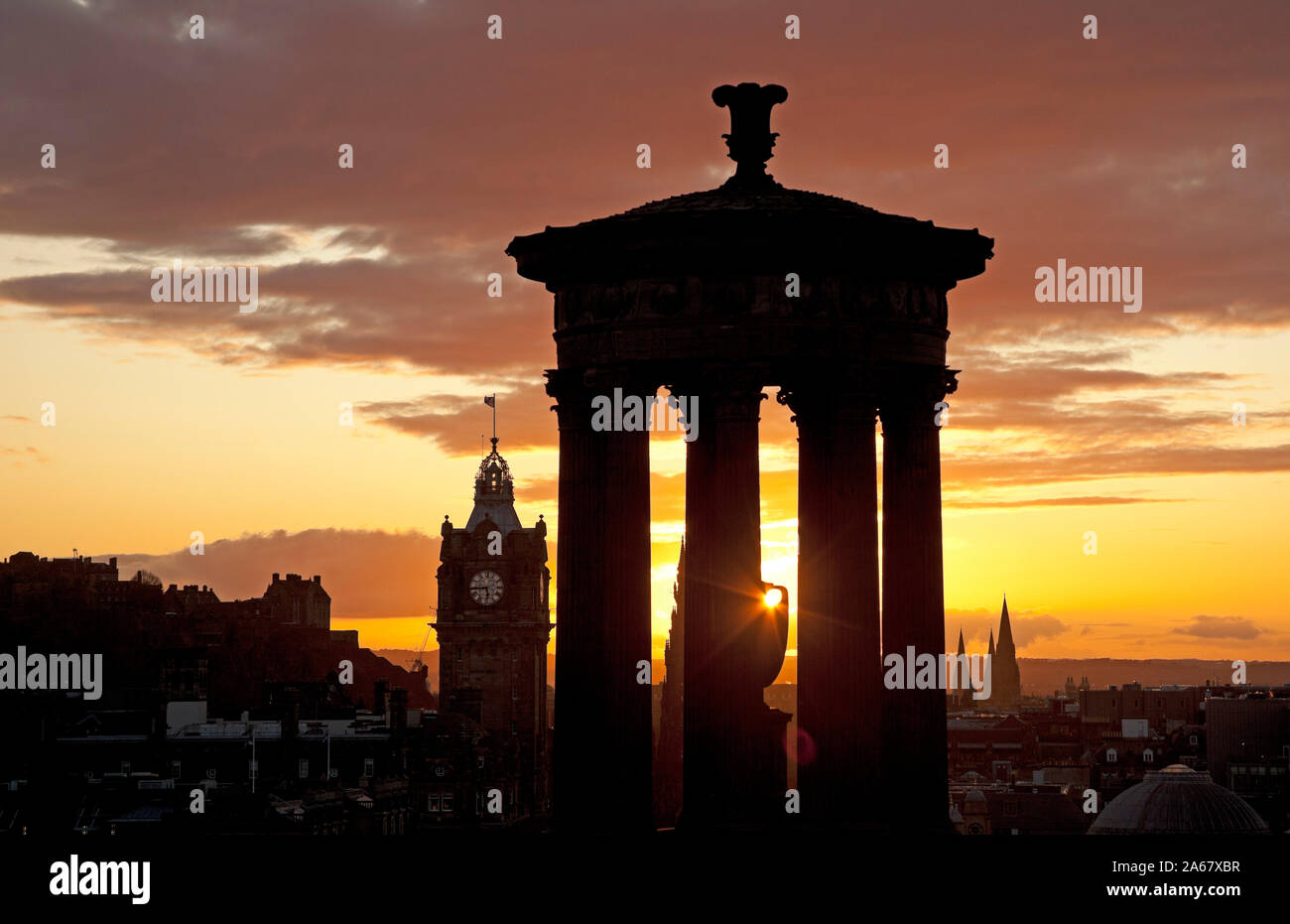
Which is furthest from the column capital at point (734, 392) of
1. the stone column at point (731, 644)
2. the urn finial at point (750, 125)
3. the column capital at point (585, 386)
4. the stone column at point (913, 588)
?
the urn finial at point (750, 125)

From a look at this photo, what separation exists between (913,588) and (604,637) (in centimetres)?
521

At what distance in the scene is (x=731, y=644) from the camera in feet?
131

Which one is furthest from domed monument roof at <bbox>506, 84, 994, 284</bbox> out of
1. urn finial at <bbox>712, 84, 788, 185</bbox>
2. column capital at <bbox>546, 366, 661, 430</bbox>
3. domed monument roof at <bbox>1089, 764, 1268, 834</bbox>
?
domed monument roof at <bbox>1089, 764, 1268, 834</bbox>

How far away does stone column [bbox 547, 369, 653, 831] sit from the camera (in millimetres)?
41062

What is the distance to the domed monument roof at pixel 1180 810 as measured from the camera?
17312cm

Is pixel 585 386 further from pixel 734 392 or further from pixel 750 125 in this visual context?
pixel 750 125

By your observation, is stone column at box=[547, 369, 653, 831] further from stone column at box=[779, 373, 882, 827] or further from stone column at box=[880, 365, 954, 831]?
stone column at box=[880, 365, 954, 831]

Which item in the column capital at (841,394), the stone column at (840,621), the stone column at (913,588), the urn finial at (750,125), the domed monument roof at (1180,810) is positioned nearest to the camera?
the stone column at (840,621)

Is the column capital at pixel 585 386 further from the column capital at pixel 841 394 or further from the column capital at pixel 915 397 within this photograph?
the column capital at pixel 915 397

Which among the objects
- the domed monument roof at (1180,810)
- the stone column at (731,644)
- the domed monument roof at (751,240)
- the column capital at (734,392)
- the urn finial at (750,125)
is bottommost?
the domed monument roof at (1180,810)

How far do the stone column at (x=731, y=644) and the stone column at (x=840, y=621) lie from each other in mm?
1032

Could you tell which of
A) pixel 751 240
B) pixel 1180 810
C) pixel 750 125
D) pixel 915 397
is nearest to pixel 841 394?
pixel 915 397
